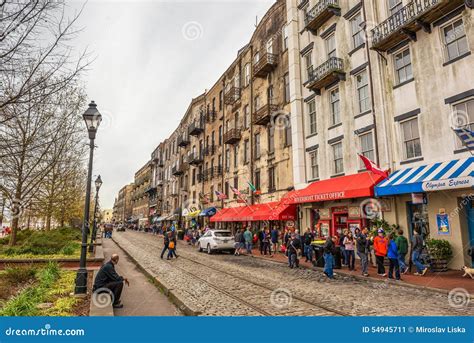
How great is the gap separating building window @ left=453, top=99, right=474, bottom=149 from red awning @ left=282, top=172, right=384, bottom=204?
12.3 feet

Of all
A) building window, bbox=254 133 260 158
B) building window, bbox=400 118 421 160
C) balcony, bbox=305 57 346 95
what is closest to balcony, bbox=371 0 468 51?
balcony, bbox=305 57 346 95

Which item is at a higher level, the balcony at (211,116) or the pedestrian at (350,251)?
the balcony at (211,116)

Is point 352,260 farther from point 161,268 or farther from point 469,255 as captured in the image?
point 161,268

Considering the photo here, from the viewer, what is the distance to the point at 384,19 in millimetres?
16438

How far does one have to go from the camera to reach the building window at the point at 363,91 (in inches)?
683

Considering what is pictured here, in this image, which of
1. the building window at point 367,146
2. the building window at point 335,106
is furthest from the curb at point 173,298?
the building window at point 335,106

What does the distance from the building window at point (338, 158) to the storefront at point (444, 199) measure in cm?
477

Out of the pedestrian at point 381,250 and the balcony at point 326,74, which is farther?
the balcony at point 326,74

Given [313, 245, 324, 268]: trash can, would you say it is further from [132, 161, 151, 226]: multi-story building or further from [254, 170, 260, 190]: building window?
[132, 161, 151, 226]: multi-story building

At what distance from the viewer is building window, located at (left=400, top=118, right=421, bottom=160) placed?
14.6 metres

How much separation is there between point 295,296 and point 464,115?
983cm

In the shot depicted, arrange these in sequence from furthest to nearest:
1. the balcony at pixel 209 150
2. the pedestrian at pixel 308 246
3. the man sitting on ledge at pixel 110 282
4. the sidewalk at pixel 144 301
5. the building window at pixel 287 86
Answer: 1. the balcony at pixel 209 150
2. the building window at pixel 287 86
3. the pedestrian at pixel 308 246
4. the man sitting on ledge at pixel 110 282
5. the sidewalk at pixel 144 301

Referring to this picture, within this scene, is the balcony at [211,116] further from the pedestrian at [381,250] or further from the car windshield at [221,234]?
the pedestrian at [381,250]

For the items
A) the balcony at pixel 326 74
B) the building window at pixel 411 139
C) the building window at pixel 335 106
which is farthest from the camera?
the building window at pixel 335 106
